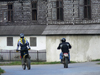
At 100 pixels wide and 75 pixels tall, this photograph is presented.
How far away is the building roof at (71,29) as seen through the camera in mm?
29172

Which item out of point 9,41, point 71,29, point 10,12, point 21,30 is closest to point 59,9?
point 71,29

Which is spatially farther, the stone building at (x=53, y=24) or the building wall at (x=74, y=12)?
the building wall at (x=74, y=12)

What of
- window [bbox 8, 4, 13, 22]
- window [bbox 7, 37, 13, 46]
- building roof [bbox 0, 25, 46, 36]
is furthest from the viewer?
window [bbox 8, 4, 13, 22]

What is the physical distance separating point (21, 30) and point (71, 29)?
17.0 feet

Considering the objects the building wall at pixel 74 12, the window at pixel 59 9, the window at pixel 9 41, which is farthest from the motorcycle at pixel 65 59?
the window at pixel 9 41

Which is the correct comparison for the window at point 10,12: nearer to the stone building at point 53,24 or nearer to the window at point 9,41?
the stone building at point 53,24

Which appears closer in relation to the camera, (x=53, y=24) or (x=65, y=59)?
(x=65, y=59)

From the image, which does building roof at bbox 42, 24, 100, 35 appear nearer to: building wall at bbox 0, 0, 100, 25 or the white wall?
building wall at bbox 0, 0, 100, 25

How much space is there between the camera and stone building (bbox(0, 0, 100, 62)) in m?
29.5

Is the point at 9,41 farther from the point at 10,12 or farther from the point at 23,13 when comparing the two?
the point at 23,13

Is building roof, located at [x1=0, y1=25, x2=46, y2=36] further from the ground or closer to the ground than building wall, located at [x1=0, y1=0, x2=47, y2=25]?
closer to the ground

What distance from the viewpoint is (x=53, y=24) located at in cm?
3080

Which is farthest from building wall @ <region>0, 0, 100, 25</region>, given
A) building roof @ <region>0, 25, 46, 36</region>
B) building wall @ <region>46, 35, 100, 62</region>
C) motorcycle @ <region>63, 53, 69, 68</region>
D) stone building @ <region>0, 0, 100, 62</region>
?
motorcycle @ <region>63, 53, 69, 68</region>

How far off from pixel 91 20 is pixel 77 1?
A: 7.51ft
